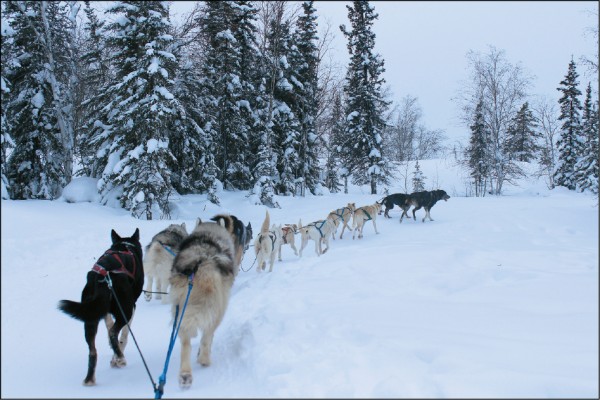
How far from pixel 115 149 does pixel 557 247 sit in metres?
15.9

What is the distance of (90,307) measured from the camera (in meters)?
3.76

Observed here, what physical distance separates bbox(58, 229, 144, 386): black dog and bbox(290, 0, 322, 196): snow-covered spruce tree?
72.2ft

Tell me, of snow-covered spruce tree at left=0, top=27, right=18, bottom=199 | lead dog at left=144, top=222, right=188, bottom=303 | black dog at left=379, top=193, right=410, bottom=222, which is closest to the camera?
lead dog at left=144, top=222, right=188, bottom=303

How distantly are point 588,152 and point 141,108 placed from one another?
2882cm

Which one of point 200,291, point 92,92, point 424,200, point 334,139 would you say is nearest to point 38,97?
point 92,92

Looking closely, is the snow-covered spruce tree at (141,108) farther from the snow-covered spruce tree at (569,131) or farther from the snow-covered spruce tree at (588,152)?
the snow-covered spruce tree at (569,131)

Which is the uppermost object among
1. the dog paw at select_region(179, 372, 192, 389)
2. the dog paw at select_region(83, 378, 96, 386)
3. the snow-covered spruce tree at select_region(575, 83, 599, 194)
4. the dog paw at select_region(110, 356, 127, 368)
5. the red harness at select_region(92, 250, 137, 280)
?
the snow-covered spruce tree at select_region(575, 83, 599, 194)

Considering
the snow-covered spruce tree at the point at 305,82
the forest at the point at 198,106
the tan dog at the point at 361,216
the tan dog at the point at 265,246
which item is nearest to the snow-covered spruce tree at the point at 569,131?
the forest at the point at 198,106

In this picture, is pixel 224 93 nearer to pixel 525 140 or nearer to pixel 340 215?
pixel 340 215

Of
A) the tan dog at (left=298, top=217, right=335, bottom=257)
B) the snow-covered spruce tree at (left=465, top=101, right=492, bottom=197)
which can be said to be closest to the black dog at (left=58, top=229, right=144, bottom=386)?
the tan dog at (left=298, top=217, right=335, bottom=257)

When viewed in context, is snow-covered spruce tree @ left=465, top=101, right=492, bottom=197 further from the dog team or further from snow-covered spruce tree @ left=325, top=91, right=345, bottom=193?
the dog team

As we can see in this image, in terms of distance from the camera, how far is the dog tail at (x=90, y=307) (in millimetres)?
3627

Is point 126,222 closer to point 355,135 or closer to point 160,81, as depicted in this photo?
point 160,81

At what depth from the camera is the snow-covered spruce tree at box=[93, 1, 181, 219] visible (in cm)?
1471
